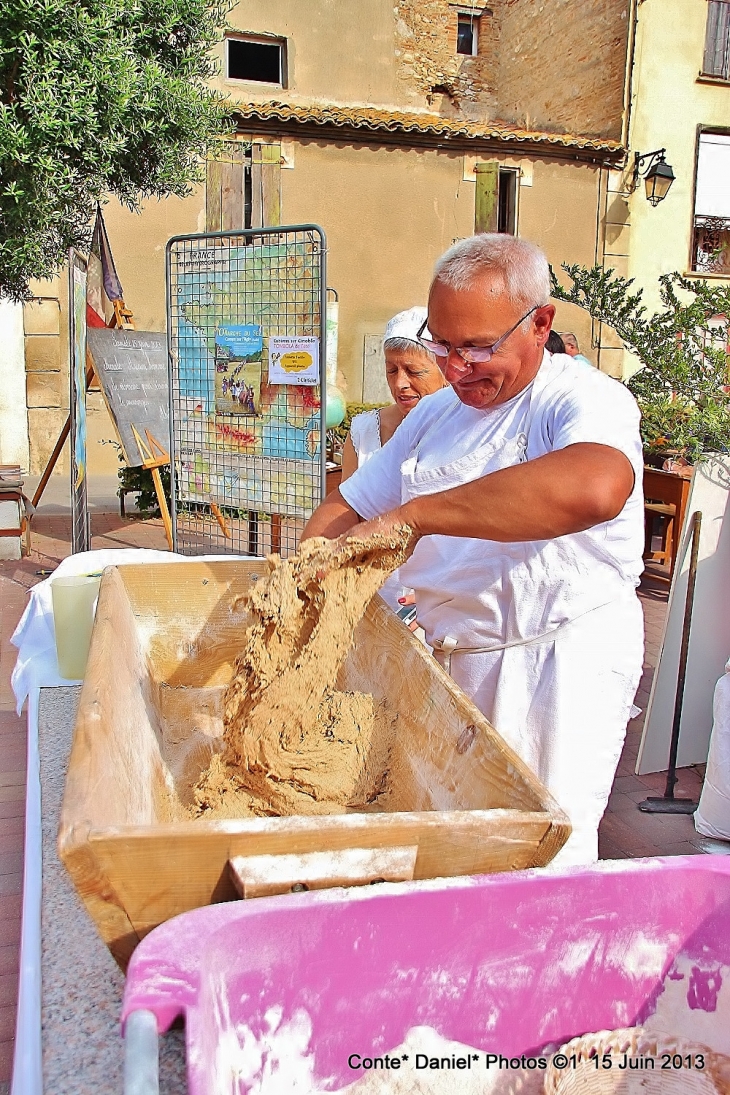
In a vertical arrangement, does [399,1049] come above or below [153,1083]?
below

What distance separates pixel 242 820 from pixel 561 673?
2.96 feet

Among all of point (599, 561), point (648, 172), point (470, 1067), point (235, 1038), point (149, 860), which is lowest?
point (470, 1067)

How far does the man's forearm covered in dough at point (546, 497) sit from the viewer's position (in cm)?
149

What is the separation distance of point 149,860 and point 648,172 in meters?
12.7

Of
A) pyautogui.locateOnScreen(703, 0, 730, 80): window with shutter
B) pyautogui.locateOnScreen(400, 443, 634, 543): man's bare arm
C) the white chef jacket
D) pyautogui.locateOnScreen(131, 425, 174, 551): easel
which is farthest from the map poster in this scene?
pyautogui.locateOnScreen(703, 0, 730, 80): window with shutter

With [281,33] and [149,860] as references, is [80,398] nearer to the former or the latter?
[149,860]

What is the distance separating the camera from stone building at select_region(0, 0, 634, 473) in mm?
10539

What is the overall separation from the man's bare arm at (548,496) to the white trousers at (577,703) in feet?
1.10

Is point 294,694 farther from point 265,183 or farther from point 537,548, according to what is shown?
point 265,183

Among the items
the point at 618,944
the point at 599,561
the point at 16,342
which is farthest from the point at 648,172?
the point at 618,944

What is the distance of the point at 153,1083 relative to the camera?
0.78 m

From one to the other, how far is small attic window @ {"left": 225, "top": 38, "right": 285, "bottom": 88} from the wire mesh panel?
1038 cm

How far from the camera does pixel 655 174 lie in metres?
11.6

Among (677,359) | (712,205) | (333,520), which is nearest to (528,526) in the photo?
(333,520)
